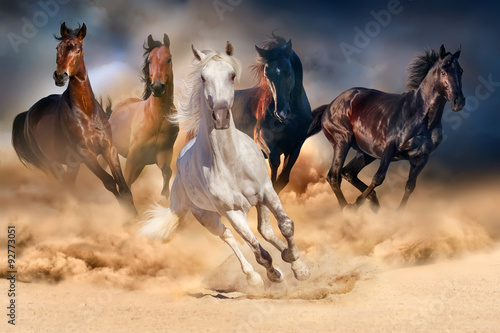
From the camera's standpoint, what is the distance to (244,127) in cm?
709

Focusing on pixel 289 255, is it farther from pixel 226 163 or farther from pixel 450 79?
pixel 450 79

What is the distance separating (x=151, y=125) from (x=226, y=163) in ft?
8.35

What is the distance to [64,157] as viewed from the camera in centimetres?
700

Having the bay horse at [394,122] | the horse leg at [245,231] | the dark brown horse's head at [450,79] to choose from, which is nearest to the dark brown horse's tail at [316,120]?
the bay horse at [394,122]

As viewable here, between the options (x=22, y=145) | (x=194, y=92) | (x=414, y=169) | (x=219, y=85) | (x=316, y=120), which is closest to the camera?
→ (x=219, y=85)

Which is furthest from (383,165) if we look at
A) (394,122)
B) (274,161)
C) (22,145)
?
(22,145)

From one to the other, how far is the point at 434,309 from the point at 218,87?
2.37 m

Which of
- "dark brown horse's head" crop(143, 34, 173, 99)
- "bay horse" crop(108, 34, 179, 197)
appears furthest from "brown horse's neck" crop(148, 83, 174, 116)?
"dark brown horse's head" crop(143, 34, 173, 99)

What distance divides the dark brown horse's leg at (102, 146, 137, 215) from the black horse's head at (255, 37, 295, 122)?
1.79m

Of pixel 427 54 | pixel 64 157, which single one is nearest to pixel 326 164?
pixel 427 54

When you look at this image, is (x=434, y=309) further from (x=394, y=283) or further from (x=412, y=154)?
(x=412, y=154)

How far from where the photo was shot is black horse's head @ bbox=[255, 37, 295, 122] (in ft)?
20.4

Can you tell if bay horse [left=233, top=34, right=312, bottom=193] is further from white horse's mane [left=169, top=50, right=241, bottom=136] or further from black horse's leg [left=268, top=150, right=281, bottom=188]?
white horse's mane [left=169, top=50, right=241, bottom=136]

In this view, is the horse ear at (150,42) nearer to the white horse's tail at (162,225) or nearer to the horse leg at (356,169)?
the white horse's tail at (162,225)
